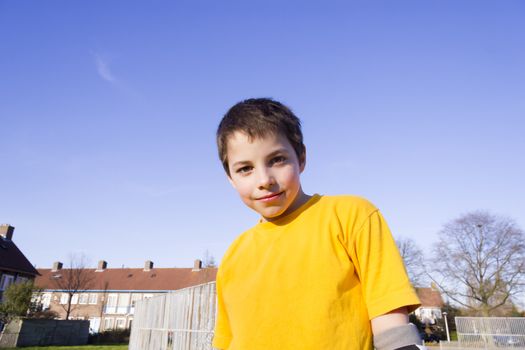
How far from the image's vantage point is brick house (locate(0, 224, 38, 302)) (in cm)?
3488

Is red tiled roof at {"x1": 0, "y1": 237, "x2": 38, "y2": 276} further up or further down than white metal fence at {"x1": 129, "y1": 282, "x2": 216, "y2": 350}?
further up

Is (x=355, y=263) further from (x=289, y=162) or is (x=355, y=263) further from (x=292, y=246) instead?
(x=289, y=162)

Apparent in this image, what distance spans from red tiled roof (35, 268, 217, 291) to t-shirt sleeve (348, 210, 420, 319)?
152 ft

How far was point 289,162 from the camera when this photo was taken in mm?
1425

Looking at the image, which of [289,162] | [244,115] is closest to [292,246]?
[289,162]

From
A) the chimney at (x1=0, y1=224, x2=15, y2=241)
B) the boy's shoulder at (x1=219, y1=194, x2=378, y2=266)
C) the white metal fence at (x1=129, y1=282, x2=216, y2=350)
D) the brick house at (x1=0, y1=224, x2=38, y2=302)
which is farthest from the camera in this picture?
the chimney at (x1=0, y1=224, x2=15, y2=241)

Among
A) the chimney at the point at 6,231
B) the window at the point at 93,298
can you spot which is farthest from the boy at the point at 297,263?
the window at the point at 93,298

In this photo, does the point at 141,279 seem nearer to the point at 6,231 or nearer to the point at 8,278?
the point at 8,278

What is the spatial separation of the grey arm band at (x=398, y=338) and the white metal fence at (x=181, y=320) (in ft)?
21.9

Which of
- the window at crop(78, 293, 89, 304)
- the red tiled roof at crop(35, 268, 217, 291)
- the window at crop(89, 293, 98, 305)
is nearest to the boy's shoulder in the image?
the red tiled roof at crop(35, 268, 217, 291)

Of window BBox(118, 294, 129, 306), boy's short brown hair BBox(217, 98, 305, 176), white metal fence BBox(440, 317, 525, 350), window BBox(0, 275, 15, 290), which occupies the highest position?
window BBox(0, 275, 15, 290)

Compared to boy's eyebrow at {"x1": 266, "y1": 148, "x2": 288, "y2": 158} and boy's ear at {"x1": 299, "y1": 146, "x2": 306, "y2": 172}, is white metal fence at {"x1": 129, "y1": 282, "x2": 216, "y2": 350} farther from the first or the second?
boy's eyebrow at {"x1": 266, "y1": 148, "x2": 288, "y2": 158}

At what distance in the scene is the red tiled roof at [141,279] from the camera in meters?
47.5

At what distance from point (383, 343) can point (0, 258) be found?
43270 millimetres
